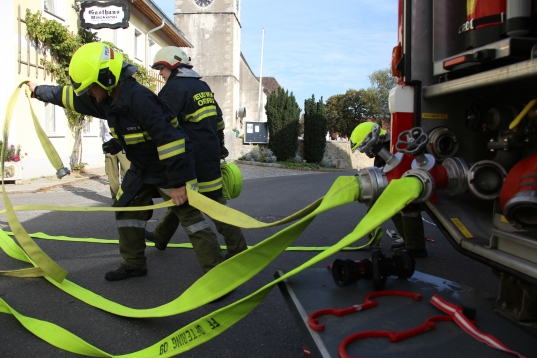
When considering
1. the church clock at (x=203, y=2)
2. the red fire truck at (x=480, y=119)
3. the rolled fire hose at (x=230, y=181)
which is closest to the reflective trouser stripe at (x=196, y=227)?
the rolled fire hose at (x=230, y=181)

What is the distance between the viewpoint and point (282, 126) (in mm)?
23500

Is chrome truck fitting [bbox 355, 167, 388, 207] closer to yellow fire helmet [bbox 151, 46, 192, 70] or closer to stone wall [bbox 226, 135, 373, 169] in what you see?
yellow fire helmet [bbox 151, 46, 192, 70]

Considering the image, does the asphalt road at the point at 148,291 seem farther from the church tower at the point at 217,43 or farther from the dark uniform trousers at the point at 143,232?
the church tower at the point at 217,43

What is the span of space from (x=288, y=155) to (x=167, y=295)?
20.5 metres

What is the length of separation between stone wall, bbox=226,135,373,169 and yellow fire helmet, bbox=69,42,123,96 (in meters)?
20.7

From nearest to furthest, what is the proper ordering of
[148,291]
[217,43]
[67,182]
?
[148,291], [67,182], [217,43]

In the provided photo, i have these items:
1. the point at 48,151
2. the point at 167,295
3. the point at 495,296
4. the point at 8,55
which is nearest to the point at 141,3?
the point at 8,55

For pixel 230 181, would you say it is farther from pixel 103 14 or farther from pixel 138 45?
pixel 138 45

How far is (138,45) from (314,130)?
32.3 ft

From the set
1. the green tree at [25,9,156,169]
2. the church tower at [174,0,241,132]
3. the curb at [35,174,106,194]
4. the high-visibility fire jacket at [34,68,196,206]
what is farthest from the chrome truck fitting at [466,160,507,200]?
the church tower at [174,0,241,132]

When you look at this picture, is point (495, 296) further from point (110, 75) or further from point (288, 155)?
point (288, 155)

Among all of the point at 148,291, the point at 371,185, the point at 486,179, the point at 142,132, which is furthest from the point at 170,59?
the point at 486,179

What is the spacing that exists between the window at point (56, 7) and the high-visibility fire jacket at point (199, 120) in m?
11.8

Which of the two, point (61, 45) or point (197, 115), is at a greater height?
point (61, 45)
